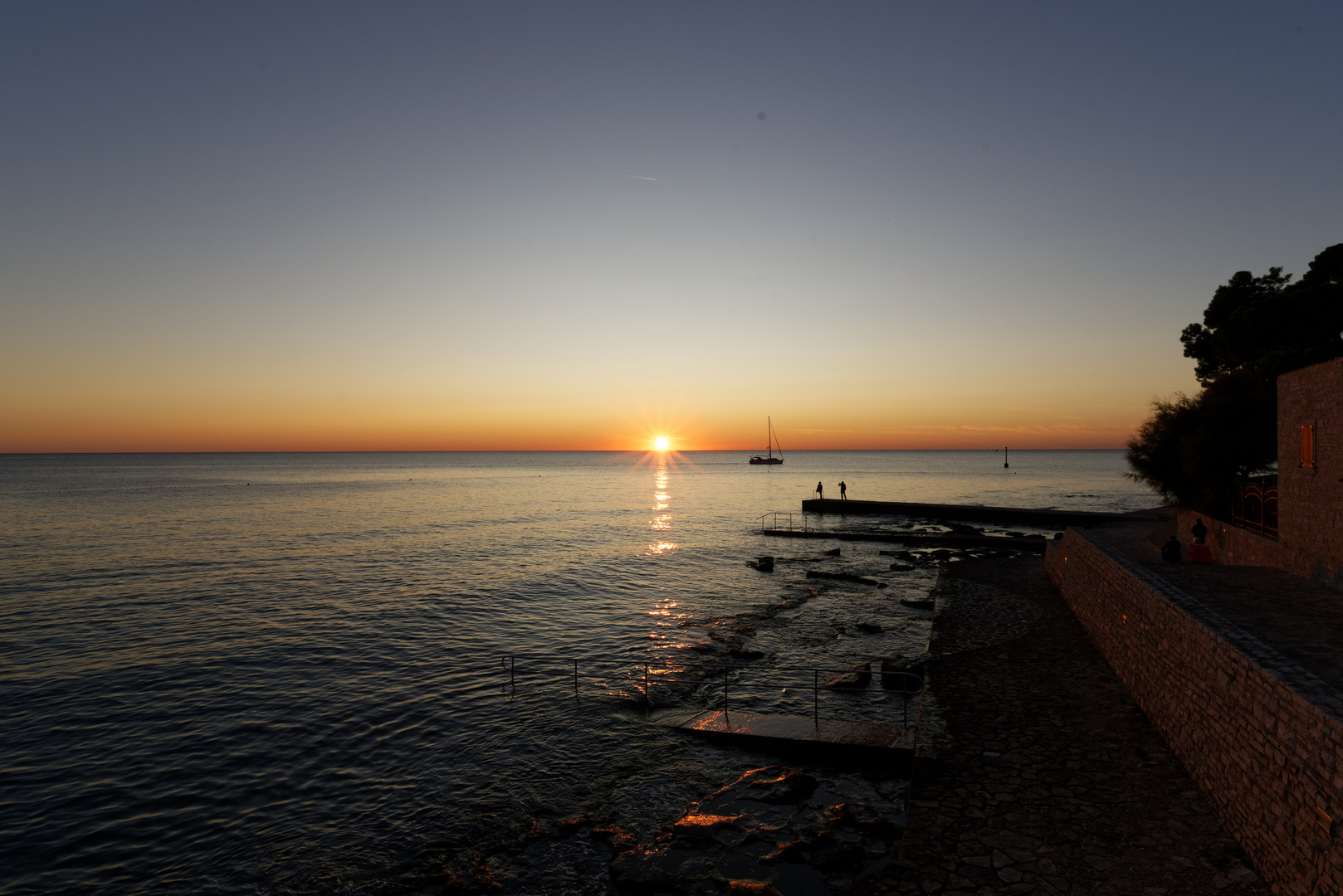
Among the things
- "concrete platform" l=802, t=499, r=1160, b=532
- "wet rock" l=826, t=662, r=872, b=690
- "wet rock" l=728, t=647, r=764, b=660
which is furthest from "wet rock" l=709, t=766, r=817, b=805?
"concrete platform" l=802, t=499, r=1160, b=532

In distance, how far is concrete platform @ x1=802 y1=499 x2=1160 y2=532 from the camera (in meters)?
56.1

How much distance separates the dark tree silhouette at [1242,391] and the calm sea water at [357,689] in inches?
519

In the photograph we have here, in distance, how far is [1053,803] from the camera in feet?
36.7

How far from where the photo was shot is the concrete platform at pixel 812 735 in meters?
14.6

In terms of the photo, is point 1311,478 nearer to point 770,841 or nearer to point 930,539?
point 770,841

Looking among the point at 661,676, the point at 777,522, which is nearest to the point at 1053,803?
the point at 661,676

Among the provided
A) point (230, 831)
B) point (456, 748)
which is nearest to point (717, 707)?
point (456, 748)

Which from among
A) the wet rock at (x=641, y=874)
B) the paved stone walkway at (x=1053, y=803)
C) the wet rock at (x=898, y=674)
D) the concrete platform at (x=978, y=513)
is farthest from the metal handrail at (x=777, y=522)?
the wet rock at (x=641, y=874)

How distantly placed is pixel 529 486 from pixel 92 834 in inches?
5083

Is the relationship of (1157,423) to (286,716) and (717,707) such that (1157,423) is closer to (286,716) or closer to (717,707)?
(717,707)

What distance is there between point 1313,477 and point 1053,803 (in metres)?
12.8

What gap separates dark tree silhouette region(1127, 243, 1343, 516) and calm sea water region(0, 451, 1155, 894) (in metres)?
13.2

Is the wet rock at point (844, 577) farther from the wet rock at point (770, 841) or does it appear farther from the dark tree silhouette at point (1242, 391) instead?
the wet rock at point (770, 841)

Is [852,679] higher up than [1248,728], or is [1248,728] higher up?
[1248,728]
